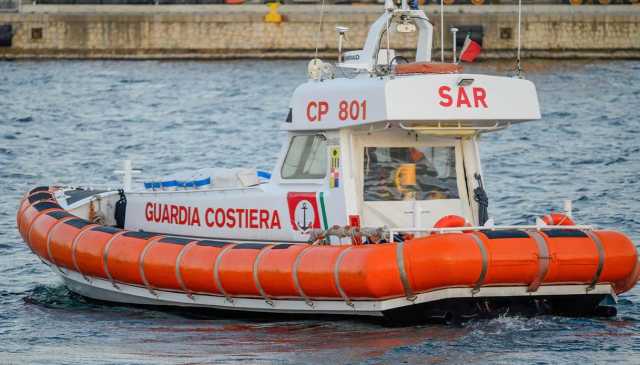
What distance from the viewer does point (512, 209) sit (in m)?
26.3

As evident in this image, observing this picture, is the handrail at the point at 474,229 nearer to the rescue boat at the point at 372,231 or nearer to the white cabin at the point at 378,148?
the rescue boat at the point at 372,231

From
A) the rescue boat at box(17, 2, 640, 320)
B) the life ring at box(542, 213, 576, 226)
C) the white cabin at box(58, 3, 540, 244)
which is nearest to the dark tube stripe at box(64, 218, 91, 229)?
the rescue boat at box(17, 2, 640, 320)

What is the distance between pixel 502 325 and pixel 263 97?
3106 centimetres

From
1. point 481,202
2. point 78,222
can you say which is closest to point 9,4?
point 78,222

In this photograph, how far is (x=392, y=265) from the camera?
15.5 m

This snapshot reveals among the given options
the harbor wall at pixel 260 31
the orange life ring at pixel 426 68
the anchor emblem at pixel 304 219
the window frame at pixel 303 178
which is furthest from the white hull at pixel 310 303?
the harbor wall at pixel 260 31

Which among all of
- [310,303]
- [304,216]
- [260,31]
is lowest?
[260,31]

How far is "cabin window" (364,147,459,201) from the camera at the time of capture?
17.2 meters

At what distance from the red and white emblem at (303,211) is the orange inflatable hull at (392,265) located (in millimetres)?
687

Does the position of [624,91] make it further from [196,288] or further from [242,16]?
[196,288]

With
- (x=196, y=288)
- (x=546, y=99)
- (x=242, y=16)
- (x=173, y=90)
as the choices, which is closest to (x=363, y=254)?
(x=196, y=288)

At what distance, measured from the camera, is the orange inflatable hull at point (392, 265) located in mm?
15461

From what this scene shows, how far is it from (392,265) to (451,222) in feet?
3.65

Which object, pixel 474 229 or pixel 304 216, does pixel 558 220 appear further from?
pixel 304 216
